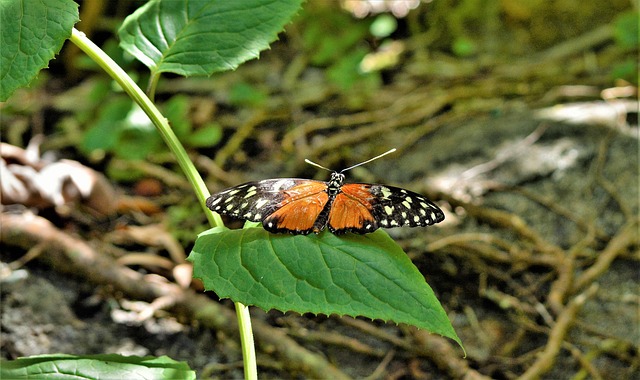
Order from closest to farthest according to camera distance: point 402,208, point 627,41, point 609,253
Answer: point 402,208 < point 609,253 < point 627,41

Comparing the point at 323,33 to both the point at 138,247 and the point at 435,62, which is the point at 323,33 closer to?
the point at 435,62

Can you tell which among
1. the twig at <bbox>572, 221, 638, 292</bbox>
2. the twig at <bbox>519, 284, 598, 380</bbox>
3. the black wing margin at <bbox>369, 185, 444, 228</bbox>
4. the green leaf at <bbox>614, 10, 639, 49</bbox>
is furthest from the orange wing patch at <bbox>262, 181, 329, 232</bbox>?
the green leaf at <bbox>614, 10, 639, 49</bbox>

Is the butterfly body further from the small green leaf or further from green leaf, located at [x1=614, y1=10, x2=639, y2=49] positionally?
the small green leaf

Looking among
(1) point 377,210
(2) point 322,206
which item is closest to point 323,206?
(2) point 322,206

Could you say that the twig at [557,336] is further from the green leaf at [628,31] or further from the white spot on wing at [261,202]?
the green leaf at [628,31]

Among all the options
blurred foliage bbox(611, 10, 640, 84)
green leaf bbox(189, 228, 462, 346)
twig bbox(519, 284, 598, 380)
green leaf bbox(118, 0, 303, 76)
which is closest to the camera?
green leaf bbox(189, 228, 462, 346)

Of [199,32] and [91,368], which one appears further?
[199,32]

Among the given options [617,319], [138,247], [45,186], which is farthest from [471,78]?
[45,186]

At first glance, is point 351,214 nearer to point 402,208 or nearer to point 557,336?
point 402,208
